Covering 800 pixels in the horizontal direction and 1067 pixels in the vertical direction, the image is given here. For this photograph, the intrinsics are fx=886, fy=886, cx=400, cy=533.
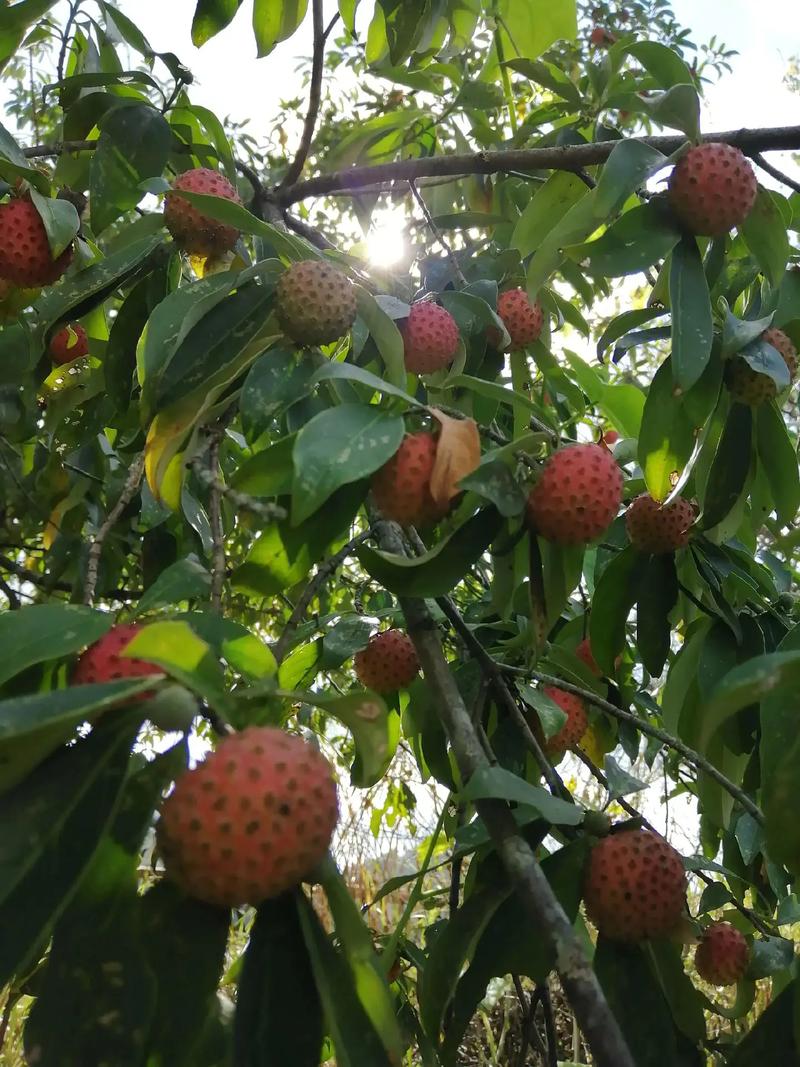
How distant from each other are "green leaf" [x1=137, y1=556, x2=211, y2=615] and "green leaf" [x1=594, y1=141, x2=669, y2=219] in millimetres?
517

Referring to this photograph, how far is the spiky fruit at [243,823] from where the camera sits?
54 centimetres

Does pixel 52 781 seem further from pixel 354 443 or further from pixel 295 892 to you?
pixel 354 443

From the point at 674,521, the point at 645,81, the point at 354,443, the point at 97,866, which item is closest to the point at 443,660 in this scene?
the point at 354,443

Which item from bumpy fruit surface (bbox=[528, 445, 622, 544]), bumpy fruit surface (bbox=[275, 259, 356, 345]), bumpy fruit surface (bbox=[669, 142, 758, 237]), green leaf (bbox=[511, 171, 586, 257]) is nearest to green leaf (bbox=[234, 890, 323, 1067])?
bumpy fruit surface (bbox=[528, 445, 622, 544])

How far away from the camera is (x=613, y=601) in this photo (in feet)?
3.60

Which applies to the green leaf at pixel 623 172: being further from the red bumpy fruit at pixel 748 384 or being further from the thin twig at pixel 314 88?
the thin twig at pixel 314 88

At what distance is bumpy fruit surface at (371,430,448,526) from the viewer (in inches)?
27.6

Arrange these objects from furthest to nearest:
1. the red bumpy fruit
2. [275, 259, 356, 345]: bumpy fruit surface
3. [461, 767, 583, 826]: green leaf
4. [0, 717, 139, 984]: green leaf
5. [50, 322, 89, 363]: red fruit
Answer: [50, 322, 89, 363]: red fruit, the red bumpy fruit, [275, 259, 356, 345]: bumpy fruit surface, [461, 767, 583, 826]: green leaf, [0, 717, 139, 984]: green leaf

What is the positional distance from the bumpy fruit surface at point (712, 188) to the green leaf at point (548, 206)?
0.78ft

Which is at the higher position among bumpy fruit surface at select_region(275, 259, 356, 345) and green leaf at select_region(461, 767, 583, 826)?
bumpy fruit surface at select_region(275, 259, 356, 345)

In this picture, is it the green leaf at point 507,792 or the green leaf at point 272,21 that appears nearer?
the green leaf at point 507,792

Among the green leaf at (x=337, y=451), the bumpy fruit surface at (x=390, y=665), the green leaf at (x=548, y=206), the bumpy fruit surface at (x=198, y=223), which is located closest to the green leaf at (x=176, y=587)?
the green leaf at (x=337, y=451)

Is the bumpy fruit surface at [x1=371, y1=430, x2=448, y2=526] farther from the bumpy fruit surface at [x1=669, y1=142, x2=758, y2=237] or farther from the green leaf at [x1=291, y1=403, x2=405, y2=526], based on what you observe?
the bumpy fruit surface at [x1=669, y1=142, x2=758, y2=237]

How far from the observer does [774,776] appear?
23.2 inches
